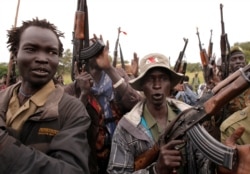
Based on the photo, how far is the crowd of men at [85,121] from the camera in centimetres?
185

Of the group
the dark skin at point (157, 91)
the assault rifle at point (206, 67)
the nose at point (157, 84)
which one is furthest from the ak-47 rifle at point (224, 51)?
the nose at point (157, 84)

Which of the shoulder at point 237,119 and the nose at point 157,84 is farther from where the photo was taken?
the nose at point 157,84

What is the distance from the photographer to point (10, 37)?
2.35 metres

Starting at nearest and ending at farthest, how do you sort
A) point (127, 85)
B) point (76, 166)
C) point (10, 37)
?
point (76, 166) → point (10, 37) → point (127, 85)

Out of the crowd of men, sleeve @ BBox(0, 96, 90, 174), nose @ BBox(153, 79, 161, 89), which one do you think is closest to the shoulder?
the crowd of men

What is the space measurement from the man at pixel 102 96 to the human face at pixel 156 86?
0.48m

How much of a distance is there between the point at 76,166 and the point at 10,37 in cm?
109

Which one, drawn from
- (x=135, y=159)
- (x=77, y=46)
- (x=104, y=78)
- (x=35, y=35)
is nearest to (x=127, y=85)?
(x=104, y=78)

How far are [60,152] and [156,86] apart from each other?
1.29 meters

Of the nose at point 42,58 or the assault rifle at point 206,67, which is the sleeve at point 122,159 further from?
the assault rifle at point 206,67

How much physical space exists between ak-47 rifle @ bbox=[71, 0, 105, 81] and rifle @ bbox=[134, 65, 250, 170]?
125 centimetres

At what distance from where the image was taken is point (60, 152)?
186cm

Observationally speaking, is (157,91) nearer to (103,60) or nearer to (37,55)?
(103,60)

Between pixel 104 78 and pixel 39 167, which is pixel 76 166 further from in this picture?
pixel 104 78
